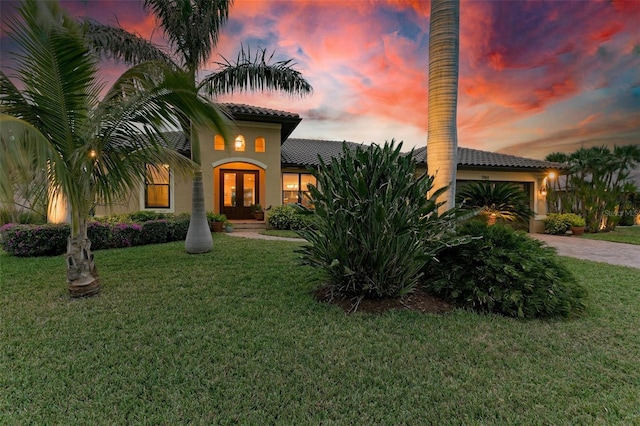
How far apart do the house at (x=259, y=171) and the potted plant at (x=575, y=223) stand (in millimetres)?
1292

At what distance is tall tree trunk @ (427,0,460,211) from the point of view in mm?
4891

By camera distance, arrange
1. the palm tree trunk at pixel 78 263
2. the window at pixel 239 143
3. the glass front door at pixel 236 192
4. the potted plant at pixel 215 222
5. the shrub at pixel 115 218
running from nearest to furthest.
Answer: the palm tree trunk at pixel 78 263 → the shrub at pixel 115 218 → the potted plant at pixel 215 222 → the window at pixel 239 143 → the glass front door at pixel 236 192

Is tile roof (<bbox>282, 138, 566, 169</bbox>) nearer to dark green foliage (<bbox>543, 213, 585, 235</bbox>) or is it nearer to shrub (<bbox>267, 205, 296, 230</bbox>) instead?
shrub (<bbox>267, 205, 296, 230</bbox>)

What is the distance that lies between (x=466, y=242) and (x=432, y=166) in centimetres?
163

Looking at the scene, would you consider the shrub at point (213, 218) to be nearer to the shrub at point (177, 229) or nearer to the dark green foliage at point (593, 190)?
the shrub at point (177, 229)

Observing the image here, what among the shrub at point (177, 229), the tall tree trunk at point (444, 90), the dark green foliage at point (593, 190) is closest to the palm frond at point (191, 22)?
the shrub at point (177, 229)

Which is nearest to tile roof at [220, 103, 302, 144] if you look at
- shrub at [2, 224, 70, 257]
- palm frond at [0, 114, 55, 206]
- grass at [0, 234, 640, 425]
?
shrub at [2, 224, 70, 257]

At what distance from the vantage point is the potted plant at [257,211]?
590 inches

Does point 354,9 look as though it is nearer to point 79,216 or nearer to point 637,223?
point 79,216

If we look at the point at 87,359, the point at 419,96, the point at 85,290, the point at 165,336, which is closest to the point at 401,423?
the point at 165,336

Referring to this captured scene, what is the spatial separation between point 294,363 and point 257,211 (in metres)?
12.9

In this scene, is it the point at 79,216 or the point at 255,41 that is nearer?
the point at 79,216

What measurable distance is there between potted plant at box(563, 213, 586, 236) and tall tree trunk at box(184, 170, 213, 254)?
18.1m

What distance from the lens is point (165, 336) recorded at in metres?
3.26
